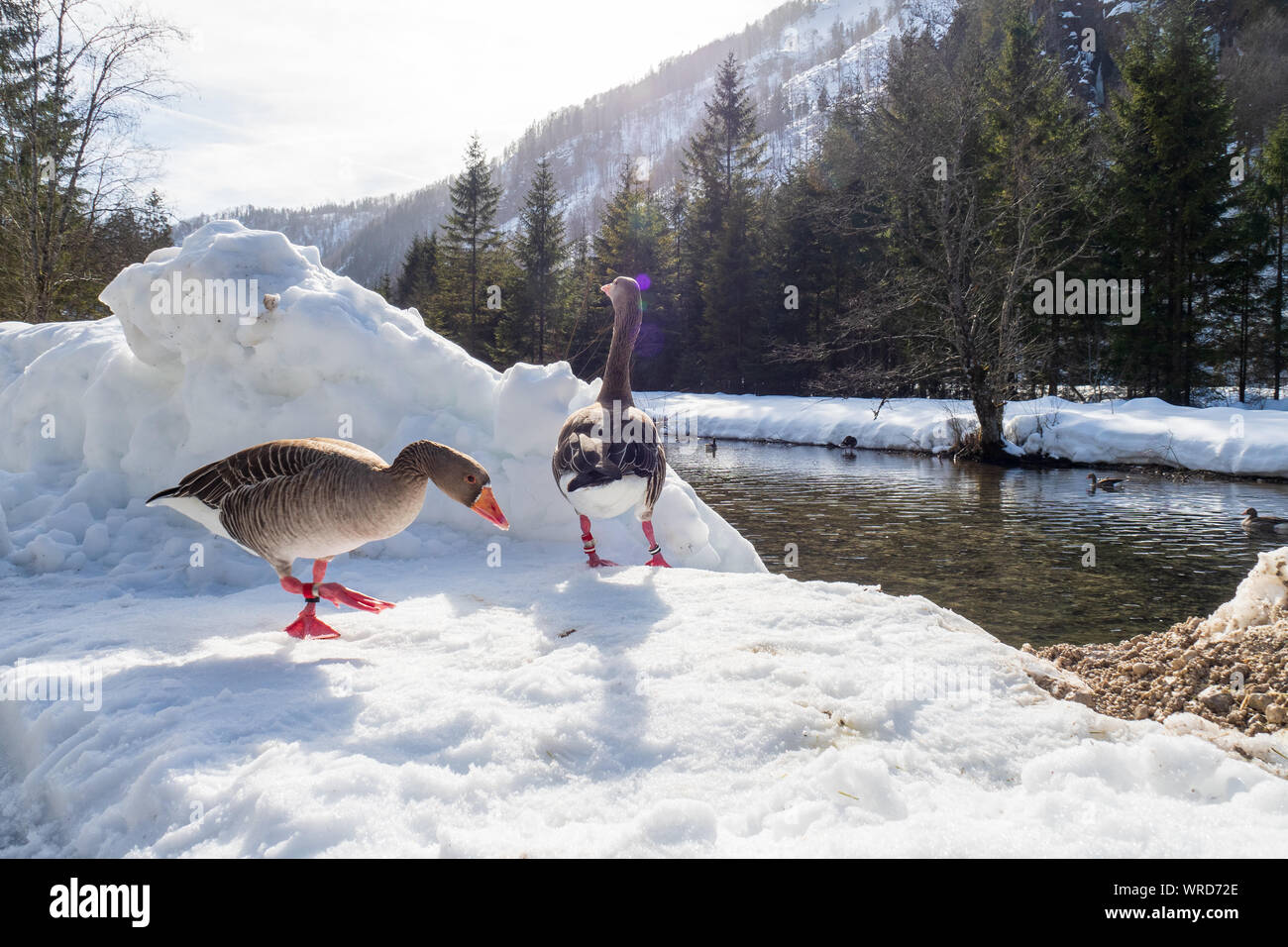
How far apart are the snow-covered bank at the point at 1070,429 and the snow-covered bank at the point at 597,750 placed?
19290 mm

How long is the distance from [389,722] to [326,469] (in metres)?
1.52

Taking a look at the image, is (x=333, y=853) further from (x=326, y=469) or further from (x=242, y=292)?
(x=242, y=292)

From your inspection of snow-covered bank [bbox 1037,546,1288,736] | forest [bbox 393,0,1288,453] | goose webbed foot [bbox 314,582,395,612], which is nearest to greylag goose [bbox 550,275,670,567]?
goose webbed foot [bbox 314,582,395,612]

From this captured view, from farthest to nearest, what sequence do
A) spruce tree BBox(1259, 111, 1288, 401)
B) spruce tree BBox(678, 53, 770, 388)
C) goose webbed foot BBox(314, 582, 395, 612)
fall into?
1. spruce tree BBox(678, 53, 770, 388)
2. spruce tree BBox(1259, 111, 1288, 401)
3. goose webbed foot BBox(314, 582, 395, 612)

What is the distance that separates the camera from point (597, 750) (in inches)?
104

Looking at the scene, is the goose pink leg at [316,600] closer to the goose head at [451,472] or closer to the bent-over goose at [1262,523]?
the goose head at [451,472]

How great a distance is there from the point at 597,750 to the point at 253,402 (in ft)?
18.9

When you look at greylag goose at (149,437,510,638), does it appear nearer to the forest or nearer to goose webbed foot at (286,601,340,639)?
goose webbed foot at (286,601,340,639)

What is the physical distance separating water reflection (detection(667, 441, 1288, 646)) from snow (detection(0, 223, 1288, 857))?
4276 millimetres

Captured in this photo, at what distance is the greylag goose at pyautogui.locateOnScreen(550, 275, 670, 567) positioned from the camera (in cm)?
521

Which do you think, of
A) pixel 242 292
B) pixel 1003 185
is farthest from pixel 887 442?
pixel 242 292

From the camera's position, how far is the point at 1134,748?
2.59 m

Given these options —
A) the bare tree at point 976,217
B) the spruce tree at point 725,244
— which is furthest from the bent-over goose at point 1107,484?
the spruce tree at point 725,244

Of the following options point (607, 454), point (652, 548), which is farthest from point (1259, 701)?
point (607, 454)
